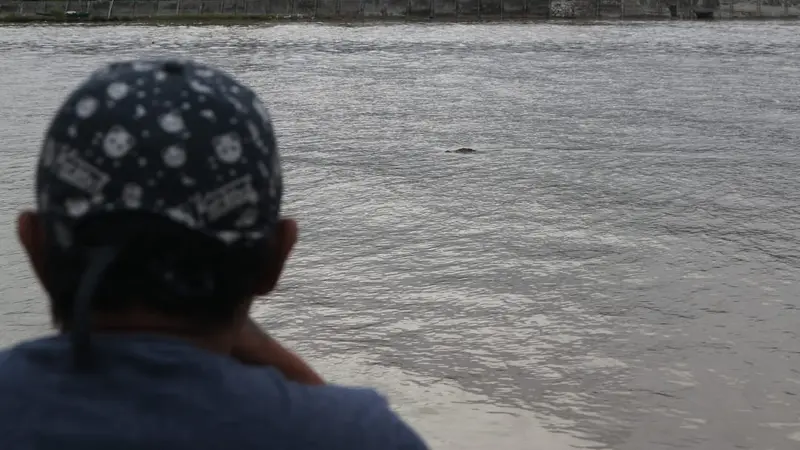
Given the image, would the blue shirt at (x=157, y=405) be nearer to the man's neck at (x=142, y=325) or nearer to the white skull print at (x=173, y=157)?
the man's neck at (x=142, y=325)

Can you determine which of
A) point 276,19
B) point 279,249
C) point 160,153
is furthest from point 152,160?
point 276,19

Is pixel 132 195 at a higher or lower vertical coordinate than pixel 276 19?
higher

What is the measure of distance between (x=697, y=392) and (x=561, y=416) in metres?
0.71

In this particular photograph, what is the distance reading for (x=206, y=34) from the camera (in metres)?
34.8

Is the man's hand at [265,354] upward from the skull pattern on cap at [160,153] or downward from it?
downward

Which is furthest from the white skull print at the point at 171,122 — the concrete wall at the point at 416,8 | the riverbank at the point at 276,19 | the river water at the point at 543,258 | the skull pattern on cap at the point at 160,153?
the concrete wall at the point at 416,8

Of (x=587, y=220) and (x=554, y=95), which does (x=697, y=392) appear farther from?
(x=554, y=95)

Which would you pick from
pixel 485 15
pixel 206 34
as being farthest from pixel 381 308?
pixel 485 15

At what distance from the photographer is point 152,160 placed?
1.30 metres

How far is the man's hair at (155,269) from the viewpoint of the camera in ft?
4.33

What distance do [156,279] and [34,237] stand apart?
215 mm

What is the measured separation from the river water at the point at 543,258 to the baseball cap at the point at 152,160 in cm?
315

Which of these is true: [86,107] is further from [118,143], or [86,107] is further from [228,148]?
[228,148]

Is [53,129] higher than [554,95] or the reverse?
higher
